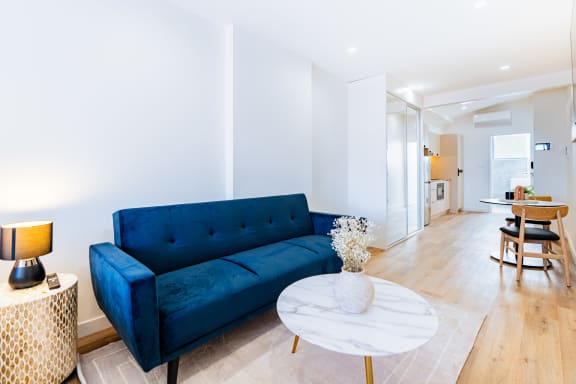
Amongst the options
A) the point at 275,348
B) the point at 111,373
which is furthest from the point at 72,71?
Result: the point at 275,348

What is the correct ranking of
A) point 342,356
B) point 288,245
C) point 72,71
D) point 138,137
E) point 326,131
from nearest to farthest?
point 342,356
point 72,71
point 138,137
point 288,245
point 326,131

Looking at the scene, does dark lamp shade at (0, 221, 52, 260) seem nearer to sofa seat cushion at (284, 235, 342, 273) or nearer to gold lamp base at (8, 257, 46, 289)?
gold lamp base at (8, 257, 46, 289)

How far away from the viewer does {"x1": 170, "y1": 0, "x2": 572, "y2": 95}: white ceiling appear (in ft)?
7.76

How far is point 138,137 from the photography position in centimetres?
211

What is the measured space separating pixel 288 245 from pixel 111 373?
149 cm

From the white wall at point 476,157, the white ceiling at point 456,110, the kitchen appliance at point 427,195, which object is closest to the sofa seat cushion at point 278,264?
the kitchen appliance at point 427,195

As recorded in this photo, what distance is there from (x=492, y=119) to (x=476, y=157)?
113 cm

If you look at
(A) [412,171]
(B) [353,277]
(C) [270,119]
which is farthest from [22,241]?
(A) [412,171]

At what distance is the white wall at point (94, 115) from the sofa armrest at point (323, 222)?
128 centimetres

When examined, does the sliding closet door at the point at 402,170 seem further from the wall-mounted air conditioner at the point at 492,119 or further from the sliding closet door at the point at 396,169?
the wall-mounted air conditioner at the point at 492,119

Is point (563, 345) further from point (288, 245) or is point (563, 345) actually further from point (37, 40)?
point (37, 40)

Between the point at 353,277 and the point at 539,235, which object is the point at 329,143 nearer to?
the point at 539,235

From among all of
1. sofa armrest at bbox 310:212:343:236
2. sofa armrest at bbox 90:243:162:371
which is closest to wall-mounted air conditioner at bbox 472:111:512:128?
sofa armrest at bbox 310:212:343:236

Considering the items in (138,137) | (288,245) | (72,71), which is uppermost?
(72,71)
